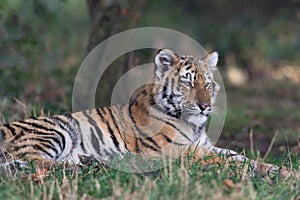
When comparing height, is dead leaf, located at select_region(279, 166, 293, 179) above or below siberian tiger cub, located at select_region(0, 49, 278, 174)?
below

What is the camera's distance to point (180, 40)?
13.5 m

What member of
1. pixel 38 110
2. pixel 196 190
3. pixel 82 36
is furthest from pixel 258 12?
pixel 196 190

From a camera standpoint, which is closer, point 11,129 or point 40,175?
point 40,175

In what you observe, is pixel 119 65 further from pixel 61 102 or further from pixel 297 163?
pixel 297 163

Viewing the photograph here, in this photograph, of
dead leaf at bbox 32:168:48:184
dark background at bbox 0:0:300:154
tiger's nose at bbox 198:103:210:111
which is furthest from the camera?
dark background at bbox 0:0:300:154

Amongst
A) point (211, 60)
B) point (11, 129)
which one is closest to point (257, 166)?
point (211, 60)

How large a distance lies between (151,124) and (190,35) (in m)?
7.63

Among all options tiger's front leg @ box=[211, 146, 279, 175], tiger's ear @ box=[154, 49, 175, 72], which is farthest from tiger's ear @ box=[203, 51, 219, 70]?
tiger's front leg @ box=[211, 146, 279, 175]

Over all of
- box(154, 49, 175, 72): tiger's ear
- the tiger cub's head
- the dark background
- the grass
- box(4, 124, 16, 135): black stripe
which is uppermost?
the dark background

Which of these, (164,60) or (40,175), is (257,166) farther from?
(40,175)

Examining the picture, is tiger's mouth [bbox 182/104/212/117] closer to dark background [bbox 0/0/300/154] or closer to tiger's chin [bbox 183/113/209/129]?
tiger's chin [bbox 183/113/209/129]

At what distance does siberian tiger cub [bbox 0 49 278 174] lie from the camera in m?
6.57

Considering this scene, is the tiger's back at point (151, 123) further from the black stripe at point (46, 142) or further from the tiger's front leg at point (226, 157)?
the tiger's front leg at point (226, 157)

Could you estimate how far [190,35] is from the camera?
14.2m
